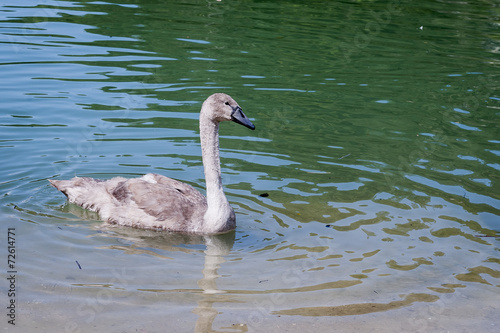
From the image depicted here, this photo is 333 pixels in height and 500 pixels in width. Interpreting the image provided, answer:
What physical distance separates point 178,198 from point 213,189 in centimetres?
49

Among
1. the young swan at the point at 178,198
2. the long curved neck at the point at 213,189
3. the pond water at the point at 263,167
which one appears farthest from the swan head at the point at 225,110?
the pond water at the point at 263,167

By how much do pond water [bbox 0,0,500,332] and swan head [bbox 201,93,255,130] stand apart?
4.36 ft

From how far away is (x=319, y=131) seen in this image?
41.7 ft

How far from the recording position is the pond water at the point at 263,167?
7371 millimetres

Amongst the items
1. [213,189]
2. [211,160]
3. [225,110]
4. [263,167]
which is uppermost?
[225,110]

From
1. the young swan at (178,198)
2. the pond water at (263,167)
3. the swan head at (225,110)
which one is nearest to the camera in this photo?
the pond water at (263,167)

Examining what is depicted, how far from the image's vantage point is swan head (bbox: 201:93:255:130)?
894 centimetres

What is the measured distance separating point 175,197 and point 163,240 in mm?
636

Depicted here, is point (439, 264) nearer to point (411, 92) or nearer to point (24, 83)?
point (411, 92)

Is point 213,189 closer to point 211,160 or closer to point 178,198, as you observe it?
point 211,160

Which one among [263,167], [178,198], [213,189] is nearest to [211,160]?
[213,189]

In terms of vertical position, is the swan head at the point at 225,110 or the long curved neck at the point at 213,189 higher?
the swan head at the point at 225,110

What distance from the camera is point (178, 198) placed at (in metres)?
9.35

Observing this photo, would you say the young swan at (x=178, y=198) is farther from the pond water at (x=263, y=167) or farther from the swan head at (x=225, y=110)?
the pond water at (x=263, y=167)
